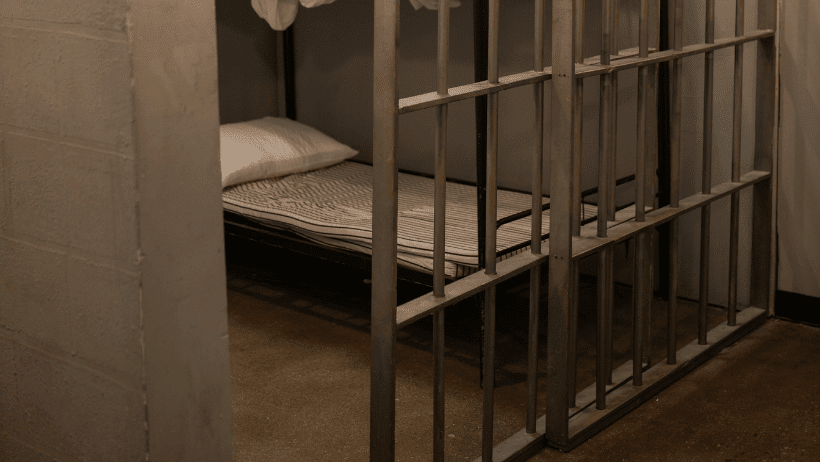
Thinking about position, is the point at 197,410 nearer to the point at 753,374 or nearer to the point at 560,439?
the point at 560,439

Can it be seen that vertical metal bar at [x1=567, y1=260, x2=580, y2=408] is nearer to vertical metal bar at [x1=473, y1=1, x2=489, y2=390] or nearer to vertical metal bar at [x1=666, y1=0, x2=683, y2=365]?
vertical metal bar at [x1=473, y1=1, x2=489, y2=390]

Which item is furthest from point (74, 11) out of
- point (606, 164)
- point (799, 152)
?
point (799, 152)

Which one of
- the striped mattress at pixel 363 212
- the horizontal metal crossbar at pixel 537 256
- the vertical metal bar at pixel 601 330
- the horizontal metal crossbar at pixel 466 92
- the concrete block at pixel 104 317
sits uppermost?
the horizontal metal crossbar at pixel 466 92

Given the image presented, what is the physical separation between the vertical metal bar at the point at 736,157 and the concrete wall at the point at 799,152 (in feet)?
0.96

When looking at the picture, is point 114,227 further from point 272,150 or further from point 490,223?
point 272,150

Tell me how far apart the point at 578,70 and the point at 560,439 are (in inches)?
45.1

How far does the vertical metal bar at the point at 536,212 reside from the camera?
2.56 m

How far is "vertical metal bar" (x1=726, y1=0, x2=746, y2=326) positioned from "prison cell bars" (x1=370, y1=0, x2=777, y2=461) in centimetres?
4

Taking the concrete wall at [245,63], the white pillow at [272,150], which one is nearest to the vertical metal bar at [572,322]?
the white pillow at [272,150]

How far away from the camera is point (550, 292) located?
2.80 m

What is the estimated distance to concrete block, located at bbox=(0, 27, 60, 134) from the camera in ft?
5.39

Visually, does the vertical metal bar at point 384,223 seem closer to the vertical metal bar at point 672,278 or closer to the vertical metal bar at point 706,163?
the vertical metal bar at point 672,278

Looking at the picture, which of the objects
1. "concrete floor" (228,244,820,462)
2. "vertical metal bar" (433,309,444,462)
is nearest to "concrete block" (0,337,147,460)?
"vertical metal bar" (433,309,444,462)

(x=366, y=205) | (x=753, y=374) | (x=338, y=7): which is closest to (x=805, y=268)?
(x=753, y=374)
